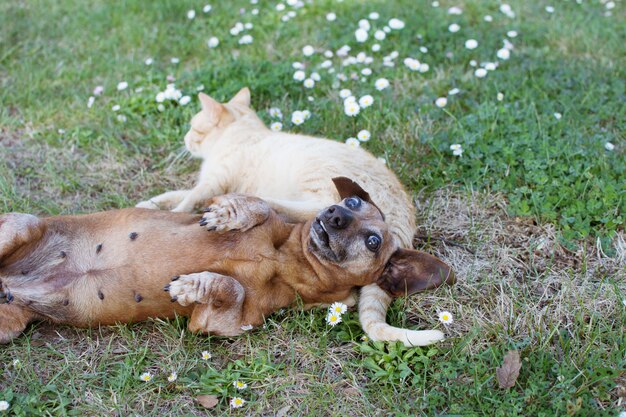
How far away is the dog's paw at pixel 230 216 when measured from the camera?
3580mm

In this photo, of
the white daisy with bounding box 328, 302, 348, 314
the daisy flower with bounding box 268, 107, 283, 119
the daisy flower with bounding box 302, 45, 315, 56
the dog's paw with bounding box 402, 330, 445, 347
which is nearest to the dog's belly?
the white daisy with bounding box 328, 302, 348, 314

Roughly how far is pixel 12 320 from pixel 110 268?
1.92ft

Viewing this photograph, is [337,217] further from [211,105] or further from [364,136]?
[211,105]

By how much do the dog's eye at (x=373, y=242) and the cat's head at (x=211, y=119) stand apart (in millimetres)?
2023

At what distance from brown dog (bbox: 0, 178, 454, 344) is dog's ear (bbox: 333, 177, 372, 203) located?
0.06m

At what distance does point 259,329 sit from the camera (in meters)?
3.62

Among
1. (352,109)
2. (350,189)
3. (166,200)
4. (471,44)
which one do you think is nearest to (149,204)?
(166,200)

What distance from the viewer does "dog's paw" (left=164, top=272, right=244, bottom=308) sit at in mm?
3295

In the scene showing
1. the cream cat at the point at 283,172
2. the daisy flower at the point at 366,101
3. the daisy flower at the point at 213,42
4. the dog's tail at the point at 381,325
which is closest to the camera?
the dog's tail at the point at 381,325

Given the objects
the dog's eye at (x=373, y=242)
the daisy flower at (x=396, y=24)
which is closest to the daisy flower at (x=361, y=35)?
the daisy flower at (x=396, y=24)

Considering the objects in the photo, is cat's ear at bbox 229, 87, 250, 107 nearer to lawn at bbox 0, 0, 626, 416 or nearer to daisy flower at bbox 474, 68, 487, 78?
lawn at bbox 0, 0, 626, 416

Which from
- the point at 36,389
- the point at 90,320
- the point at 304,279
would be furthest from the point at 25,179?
the point at 304,279

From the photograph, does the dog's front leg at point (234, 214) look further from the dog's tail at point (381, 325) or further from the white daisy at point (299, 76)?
the white daisy at point (299, 76)

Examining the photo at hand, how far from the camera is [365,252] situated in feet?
11.7
